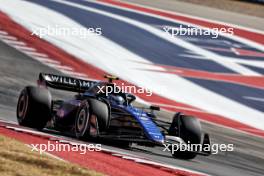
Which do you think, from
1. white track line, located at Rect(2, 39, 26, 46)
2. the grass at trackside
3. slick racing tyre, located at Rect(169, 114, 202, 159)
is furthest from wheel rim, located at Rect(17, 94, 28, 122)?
white track line, located at Rect(2, 39, 26, 46)

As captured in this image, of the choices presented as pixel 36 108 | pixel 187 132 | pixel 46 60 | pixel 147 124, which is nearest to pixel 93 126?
pixel 147 124

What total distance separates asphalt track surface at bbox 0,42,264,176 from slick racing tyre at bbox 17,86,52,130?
4.58 ft

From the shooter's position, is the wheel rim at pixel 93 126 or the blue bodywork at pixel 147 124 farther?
the blue bodywork at pixel 147 124

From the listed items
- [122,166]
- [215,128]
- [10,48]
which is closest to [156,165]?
[122,166]

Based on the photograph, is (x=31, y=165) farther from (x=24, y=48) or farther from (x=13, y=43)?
(x=13, y=43)

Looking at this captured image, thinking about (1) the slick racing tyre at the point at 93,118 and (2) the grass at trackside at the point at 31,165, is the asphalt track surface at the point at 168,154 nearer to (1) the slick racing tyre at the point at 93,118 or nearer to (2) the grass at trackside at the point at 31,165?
(1) the slick racing tyre at the point at 93,118

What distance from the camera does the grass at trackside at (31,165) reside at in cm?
853

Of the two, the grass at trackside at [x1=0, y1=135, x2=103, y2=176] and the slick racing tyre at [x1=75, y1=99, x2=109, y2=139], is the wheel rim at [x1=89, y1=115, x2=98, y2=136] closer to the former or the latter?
the slick racing tyre at [x1=75, y1=99, x2=109, y2=139]

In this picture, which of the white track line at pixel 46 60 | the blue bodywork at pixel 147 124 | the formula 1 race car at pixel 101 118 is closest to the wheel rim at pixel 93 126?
the formula 1 race car at pixel 101 118

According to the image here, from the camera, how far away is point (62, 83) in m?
14.4

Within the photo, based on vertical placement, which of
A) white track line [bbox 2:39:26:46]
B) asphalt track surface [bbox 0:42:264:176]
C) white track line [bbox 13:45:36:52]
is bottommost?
asphalt track surface [bbox 0:42:264:176]

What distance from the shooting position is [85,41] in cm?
2675

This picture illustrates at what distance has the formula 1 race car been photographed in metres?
12.5

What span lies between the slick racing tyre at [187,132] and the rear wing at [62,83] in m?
1.96
